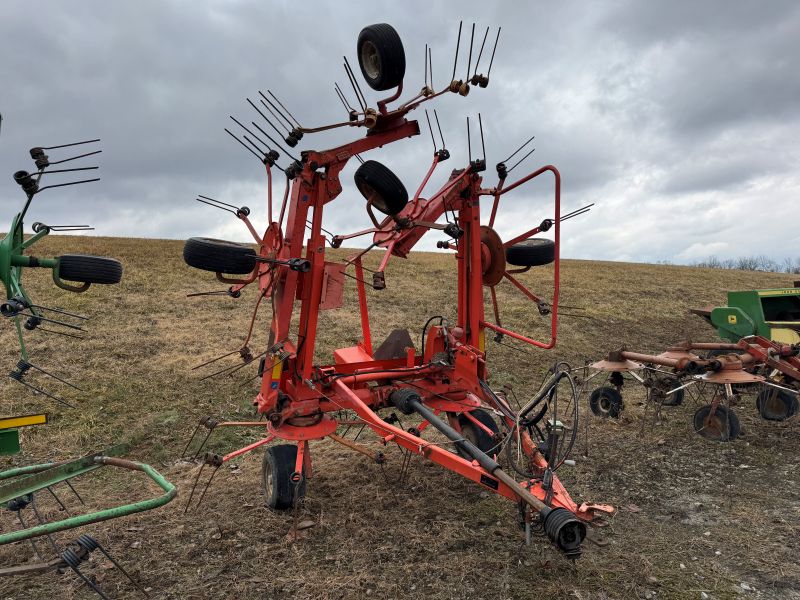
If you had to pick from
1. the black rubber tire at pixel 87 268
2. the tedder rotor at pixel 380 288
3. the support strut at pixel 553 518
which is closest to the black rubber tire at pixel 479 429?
the tedder rotor at pixel 380 288

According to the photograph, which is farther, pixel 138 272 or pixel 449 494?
pixel 138 272

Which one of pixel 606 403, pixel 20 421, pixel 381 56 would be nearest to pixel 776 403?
pixel 606 403

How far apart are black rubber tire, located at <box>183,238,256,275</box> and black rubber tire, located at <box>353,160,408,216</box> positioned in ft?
4.04

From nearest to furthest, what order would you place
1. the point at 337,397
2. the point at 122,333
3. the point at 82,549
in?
the point at 82,549, the point at 337,397, the point at 122,333

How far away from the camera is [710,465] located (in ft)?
20.9

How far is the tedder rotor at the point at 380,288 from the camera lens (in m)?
4.97

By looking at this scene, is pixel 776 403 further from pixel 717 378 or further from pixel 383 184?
pixel 383 184

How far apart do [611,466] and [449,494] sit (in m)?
2.06

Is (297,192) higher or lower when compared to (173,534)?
higher

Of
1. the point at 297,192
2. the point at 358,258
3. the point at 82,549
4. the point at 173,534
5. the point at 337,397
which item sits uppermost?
the point at 297,192

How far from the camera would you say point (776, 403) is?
7891mm

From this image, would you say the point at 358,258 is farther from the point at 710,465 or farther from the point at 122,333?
the point at 122,333

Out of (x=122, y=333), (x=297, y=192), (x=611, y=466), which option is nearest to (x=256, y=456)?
(x=297, y=192)

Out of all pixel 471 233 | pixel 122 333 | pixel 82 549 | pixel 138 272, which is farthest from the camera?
pixel 138 272
